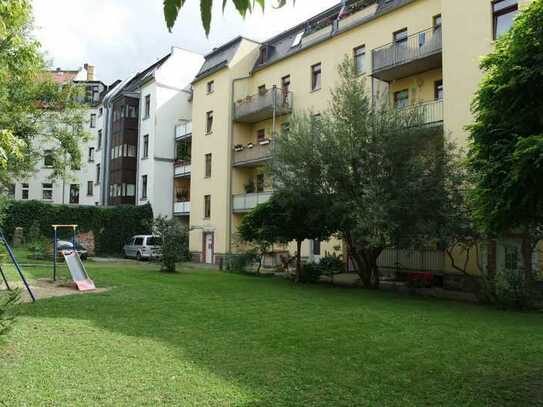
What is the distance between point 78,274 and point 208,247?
1848 centimetres

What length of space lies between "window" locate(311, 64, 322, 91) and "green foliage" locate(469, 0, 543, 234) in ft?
71.5

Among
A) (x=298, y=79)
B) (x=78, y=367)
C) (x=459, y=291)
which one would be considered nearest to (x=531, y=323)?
(x=459, y=291)

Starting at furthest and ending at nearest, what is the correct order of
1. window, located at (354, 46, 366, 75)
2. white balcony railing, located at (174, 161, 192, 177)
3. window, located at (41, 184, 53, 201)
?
1. window, located at (41, 184, 53, 201)
2. white balcony railing, located at (174, 161, 192, 177)
3. window, located at (354, 46, 366, 75)

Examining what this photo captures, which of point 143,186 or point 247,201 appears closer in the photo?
point 247,201

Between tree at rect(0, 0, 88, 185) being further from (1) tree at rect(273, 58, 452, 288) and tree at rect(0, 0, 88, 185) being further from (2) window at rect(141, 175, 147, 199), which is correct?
(2) window at rect(141, 175, 147, 199)

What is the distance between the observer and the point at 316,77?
28.0 m

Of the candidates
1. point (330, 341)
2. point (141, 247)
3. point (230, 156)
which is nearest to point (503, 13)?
point (330, 341)

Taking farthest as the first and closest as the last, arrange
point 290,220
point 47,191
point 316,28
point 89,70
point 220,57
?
point 89,70 → point 47,191 → point 220,57 → point 316,28 → point 290,220

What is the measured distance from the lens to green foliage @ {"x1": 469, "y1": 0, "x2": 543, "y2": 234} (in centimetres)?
541

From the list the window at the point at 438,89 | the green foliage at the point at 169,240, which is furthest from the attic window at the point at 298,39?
the green foliage at the point at 169,240

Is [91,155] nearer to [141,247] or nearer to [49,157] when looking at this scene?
[141,247]

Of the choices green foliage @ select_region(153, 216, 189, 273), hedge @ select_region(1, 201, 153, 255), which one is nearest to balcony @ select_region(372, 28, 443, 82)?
green foliage @ select_region(153, 216, 189, 273)

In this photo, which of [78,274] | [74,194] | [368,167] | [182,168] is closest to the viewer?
[78,274]

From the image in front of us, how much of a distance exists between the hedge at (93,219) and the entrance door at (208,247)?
4.87 m
